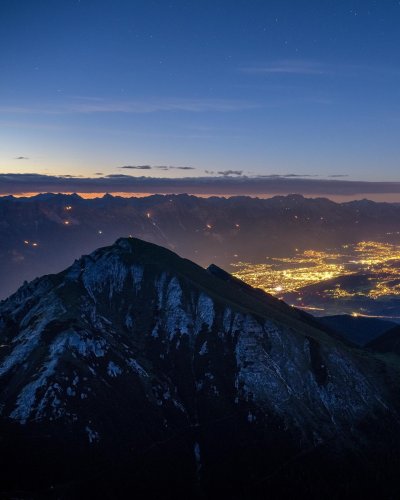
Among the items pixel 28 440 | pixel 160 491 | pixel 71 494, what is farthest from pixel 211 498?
pixel 28 440

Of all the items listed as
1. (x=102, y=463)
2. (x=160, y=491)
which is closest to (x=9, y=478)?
(x=102, y=463)

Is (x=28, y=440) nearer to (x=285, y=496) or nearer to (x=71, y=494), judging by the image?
(x=71, y=494)

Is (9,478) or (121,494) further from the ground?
(9,478)

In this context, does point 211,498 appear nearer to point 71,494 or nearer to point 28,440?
point 71,494

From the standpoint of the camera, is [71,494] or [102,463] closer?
[71,494]

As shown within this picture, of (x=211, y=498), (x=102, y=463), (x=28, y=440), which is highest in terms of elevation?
(x=28, y=440)

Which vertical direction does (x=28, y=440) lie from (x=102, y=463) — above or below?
above

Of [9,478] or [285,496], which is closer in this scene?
[9,478]

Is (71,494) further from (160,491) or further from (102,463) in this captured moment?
(160,491)

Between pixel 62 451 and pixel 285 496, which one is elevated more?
pixel 62 451
